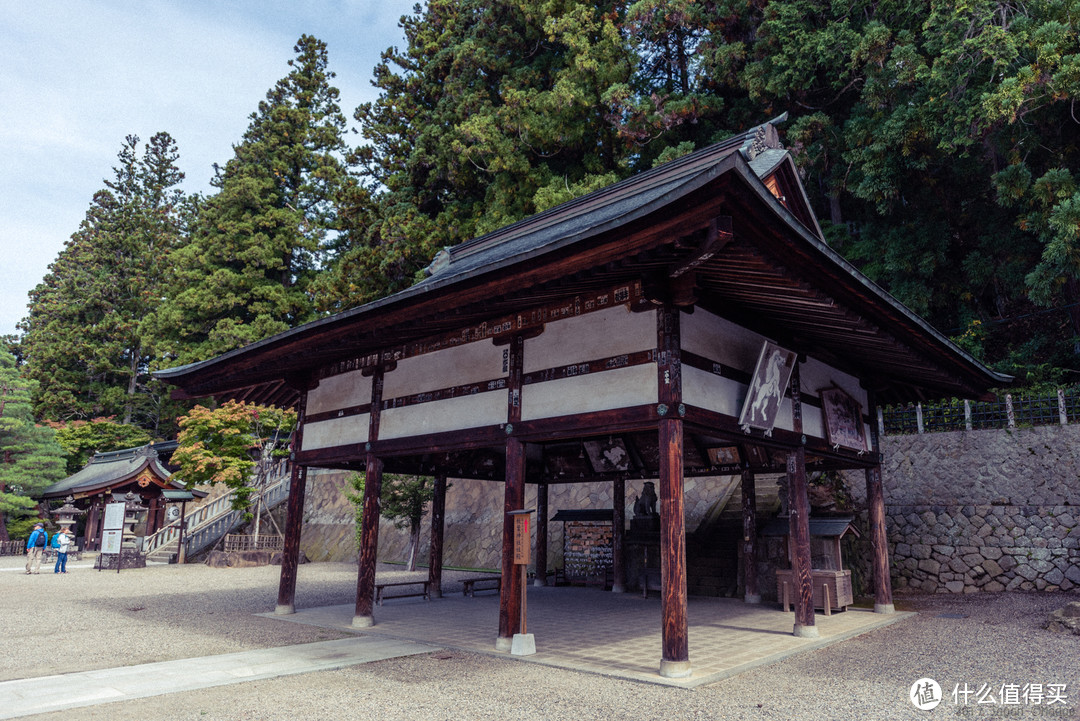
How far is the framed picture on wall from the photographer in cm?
997

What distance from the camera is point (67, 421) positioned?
128 ft

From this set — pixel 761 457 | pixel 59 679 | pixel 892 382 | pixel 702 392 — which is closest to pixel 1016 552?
pixel 892 382

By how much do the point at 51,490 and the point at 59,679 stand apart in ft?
104

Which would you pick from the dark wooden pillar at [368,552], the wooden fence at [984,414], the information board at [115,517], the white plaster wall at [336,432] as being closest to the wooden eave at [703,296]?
the white plaster wall at [336,432]

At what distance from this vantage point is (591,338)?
7.86 meters

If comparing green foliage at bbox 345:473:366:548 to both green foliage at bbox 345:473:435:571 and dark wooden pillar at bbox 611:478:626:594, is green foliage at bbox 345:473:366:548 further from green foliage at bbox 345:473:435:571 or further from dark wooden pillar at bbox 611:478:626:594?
dark wooden pillar at bbox 611:478:626:594

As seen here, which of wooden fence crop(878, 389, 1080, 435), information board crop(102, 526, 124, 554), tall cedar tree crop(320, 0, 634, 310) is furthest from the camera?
tall cedar tree crop(320, 0, 634, 310)

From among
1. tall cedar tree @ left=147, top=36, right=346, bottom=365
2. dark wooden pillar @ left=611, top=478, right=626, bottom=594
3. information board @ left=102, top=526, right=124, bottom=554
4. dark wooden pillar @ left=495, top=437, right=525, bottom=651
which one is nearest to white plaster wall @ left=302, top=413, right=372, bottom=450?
dark wooden pillar @ left=495, top=437, right=525, bottom=651

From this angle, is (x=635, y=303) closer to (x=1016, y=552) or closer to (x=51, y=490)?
(x=1016, y=552)

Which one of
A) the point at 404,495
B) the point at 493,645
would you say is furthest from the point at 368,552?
the point at 404,495

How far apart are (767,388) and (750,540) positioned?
19.8 ft

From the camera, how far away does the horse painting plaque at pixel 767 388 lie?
791 centimetres

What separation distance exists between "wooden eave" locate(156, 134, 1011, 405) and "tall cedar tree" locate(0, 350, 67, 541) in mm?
22923

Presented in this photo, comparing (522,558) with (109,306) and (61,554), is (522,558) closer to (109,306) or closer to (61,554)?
(61,554)
